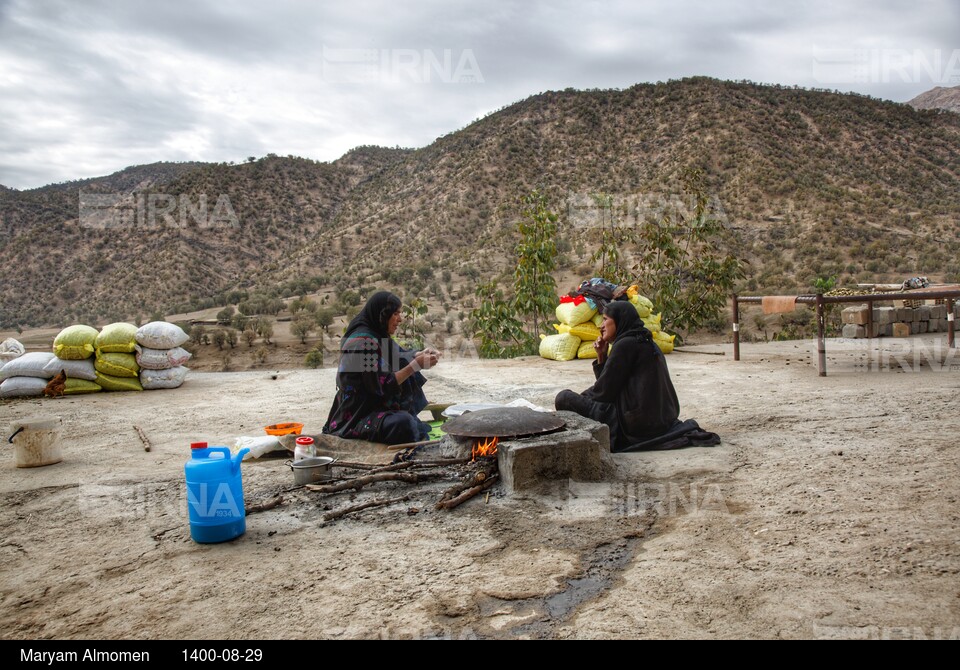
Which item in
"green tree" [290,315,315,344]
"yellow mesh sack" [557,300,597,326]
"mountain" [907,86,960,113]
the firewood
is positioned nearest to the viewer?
the firewood

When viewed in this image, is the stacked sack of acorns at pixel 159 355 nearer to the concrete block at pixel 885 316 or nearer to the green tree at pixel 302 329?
the green tree at pixel 302 329

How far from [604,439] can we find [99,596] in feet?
8.77

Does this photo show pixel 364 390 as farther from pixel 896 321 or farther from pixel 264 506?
pixel 896 321

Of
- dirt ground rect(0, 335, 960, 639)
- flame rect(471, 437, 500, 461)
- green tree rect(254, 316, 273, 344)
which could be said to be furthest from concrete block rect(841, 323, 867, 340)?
green tree rect(254, 316, 273, 344)

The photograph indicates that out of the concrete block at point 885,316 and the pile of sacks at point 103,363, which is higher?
the concrete block at point 885,316

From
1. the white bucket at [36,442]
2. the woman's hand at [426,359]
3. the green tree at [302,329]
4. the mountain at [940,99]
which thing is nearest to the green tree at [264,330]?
the green tree at [302,329]

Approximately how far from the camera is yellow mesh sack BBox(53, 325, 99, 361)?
7680mm

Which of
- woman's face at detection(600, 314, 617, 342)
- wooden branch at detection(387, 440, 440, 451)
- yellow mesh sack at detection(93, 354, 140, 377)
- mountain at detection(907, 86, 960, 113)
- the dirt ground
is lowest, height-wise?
the dirt ground

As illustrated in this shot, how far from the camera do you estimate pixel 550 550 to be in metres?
2.78

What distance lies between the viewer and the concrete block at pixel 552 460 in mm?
3512

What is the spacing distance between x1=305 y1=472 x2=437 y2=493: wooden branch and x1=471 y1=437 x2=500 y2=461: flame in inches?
11.7

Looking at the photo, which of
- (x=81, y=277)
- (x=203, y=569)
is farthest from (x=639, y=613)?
(x=81, y=277)

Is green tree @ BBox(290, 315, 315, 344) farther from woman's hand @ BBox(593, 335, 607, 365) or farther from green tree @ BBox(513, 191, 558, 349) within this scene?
woman's hand @ BBox(593, 335, 607, 365)

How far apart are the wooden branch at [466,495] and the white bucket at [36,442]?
3.05 meters
